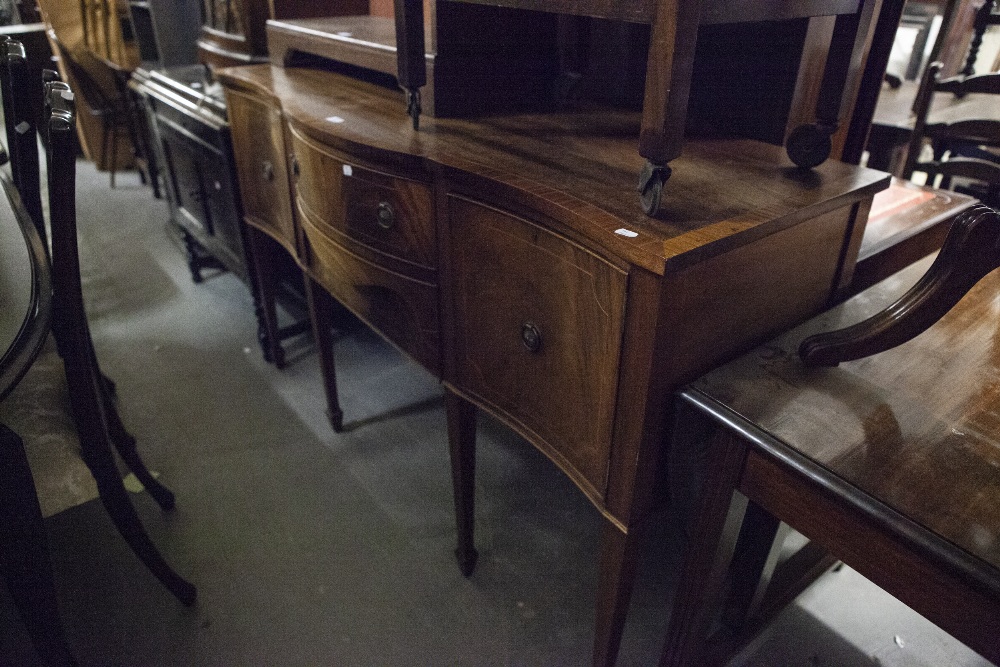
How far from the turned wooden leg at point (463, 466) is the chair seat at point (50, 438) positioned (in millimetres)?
654

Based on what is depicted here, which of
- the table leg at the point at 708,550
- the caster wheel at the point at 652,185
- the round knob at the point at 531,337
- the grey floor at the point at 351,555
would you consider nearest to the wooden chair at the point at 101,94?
the grey floor at the point at 351,555

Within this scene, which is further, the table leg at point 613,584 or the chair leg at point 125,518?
the chair leg at point 125,518

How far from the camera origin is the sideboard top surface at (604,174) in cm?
83

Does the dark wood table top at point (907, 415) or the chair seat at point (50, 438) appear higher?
the dark wood table top at point (907, 415)

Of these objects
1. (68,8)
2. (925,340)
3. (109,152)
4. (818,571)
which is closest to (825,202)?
(925,340)

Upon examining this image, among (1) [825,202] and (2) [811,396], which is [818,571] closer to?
(2) [811,396]

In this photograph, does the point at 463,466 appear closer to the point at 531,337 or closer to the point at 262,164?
the point at 531,337

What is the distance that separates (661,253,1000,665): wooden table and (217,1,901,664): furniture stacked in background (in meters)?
0.07

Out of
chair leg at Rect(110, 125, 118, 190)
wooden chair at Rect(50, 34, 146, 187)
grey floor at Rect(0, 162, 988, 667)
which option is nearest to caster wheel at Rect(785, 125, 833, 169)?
grey floor at Rect(0, 162, 988, 667)

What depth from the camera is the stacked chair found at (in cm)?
107

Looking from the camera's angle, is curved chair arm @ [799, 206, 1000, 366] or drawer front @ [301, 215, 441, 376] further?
drawer front @ [301, 215, 441, 376]

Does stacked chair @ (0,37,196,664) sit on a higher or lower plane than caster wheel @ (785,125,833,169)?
lower

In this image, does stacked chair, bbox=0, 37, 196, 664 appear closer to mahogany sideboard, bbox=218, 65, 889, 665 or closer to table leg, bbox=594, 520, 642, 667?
mahogany sideboard, bbox=218, 65, 889, 665

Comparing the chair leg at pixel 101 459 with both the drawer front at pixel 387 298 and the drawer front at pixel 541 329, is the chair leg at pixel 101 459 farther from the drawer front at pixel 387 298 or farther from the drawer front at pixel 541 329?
the drawer front at pixel 541 329
